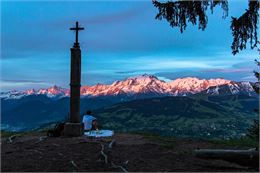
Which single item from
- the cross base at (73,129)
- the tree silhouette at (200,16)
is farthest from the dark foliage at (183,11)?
the cross base at (73,129)

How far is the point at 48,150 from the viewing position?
57.4 ft

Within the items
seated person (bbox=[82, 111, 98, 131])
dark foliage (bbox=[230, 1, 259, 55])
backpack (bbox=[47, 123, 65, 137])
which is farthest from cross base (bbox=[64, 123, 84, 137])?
dark foliage (bbox=[230, 1, 259, 55])

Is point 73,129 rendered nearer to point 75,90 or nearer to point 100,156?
point 75,90

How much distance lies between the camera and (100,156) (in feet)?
50.9

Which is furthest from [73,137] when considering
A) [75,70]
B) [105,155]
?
[105,155]

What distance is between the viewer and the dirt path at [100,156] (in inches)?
564

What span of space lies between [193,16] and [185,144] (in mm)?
6259

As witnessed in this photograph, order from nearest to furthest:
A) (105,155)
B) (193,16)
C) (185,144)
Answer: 1. (105,155)
2. (193,16)
3. (185,144)

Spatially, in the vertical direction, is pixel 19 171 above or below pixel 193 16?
below

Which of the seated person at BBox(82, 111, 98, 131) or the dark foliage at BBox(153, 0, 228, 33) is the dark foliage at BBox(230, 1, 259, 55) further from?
the seated person at BBox(82, 111, 98, 131)

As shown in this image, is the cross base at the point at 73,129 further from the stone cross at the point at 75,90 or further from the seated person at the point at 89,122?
the seated person at the point at 89,122

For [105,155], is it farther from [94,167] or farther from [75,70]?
[75,70]

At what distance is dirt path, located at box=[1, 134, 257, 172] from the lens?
14.3 m

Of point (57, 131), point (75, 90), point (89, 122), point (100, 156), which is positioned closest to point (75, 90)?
point (75, 90)
